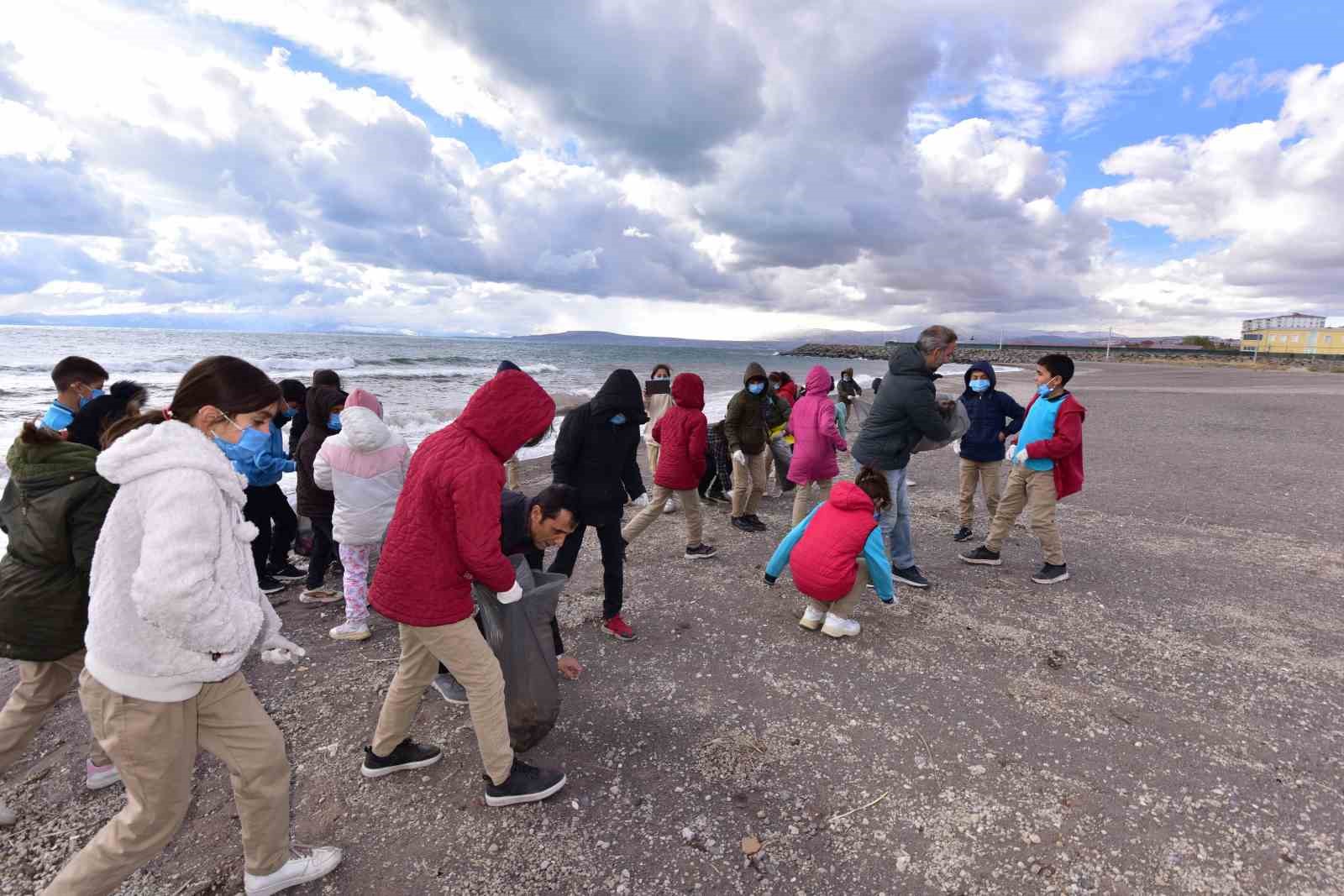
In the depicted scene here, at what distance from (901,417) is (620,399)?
8.05 feet

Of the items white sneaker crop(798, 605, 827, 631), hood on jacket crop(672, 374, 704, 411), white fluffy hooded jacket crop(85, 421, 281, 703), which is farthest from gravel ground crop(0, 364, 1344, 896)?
hood on jacket crop(672, 374, 704, 411)

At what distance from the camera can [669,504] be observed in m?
7.86

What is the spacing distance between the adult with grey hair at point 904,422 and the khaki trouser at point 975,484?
141cm

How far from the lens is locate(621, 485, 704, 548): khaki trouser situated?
18.4 feet

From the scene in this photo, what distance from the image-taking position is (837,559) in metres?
4.11

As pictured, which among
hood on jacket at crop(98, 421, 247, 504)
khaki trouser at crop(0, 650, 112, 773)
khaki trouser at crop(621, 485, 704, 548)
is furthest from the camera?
khaki trouser at crop(621, 485, 704, 548)

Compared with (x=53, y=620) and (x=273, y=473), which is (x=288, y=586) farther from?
(x=53, y=620)

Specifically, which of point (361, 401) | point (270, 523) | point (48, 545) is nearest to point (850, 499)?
point (361, 401)

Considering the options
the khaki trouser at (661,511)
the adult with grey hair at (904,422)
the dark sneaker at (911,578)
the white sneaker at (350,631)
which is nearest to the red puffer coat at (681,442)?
the khaki trouser at (661,511)

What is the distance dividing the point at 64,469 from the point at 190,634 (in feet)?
3.81

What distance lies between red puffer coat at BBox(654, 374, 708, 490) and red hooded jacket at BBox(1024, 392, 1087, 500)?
292 cm

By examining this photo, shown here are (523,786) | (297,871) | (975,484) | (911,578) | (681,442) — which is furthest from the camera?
(975,484)

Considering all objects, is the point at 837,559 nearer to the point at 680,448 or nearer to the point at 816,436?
the point at 680,448

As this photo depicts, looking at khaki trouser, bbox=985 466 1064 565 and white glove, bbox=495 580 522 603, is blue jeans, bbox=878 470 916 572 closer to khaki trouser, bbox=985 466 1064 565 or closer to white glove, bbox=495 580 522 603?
khaki trouser, bbox=985 466 1064 565
